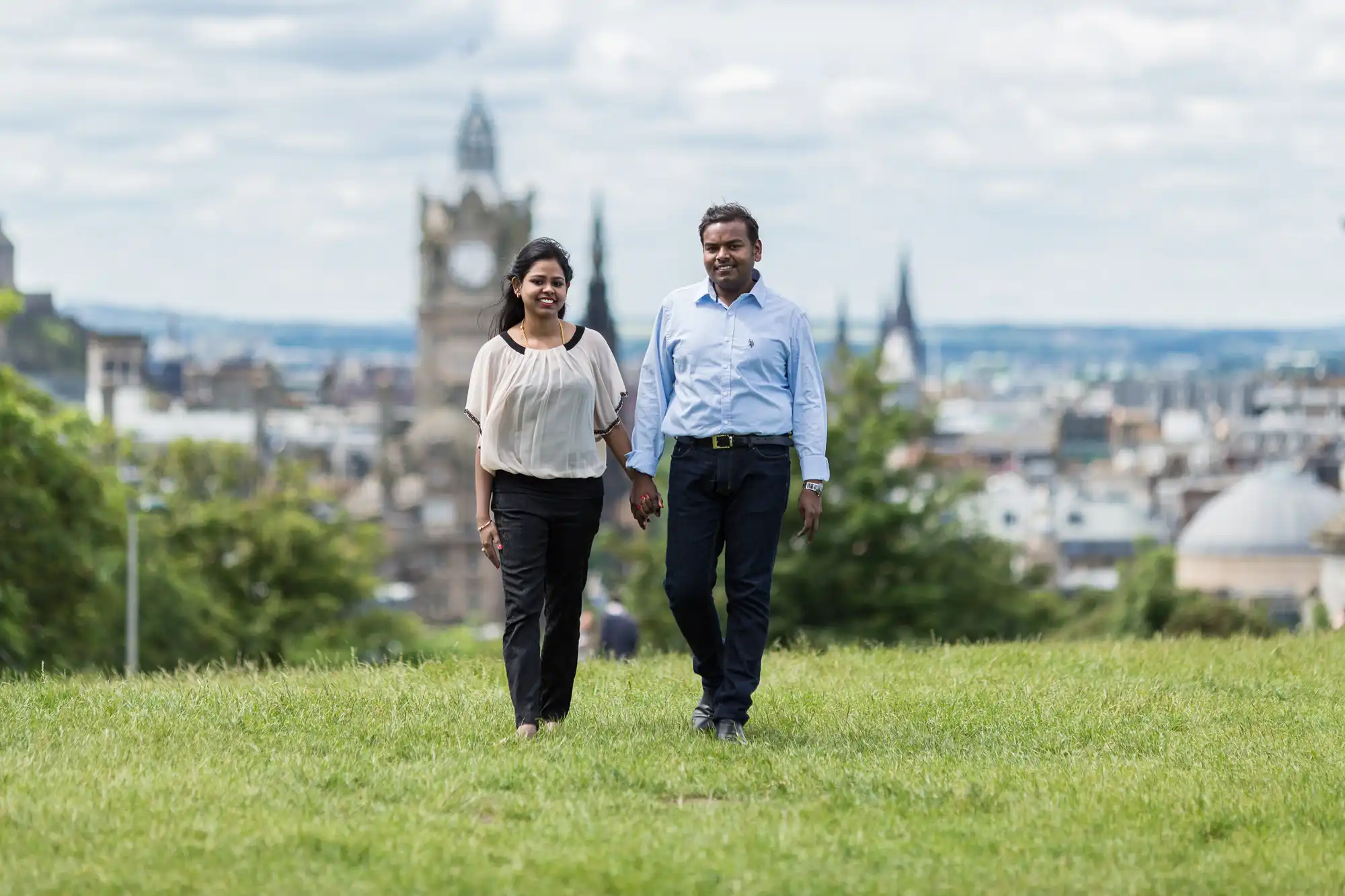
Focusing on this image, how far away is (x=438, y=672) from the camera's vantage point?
12.3 metres

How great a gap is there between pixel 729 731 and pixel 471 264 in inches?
7187

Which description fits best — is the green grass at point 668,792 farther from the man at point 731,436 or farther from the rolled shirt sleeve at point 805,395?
the rolled shirt sleeve at point 805,395

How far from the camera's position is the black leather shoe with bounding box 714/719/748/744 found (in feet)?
29.7

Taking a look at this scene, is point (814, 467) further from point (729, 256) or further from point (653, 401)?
point (729, 256)

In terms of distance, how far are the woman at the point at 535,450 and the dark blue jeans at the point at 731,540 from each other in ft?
1.09


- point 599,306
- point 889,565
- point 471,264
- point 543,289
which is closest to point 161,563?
point 889,565

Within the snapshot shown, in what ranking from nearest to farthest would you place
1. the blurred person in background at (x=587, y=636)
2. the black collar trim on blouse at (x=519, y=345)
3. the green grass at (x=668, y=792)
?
1. the green grass at (x=668, y=792)
2. the black collar trim on blouse at (x=519, y=345)
3. the blurred person in background at (x=587, y=636)

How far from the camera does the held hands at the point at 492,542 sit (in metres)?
9.22

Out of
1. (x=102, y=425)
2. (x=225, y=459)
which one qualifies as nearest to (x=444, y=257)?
(x=225, y=459)

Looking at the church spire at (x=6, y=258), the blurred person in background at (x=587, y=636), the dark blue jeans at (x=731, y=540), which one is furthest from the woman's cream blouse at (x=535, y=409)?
the church spire at (x=6, y=258)

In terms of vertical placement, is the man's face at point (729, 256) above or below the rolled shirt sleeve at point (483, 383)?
above

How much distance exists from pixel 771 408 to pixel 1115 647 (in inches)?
224

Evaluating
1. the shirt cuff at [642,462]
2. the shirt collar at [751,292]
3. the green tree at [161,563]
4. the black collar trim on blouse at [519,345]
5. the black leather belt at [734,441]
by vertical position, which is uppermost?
the shirt collar at [751,292]

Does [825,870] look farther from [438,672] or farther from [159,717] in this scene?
[438,672]
